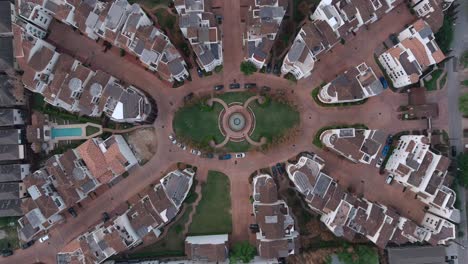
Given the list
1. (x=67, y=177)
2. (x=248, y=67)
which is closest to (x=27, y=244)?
(x=67, y=177)

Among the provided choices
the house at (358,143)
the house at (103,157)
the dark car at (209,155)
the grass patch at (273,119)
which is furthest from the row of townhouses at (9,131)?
the house at (358,143)

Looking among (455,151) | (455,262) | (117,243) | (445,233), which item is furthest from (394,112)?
(117,243)

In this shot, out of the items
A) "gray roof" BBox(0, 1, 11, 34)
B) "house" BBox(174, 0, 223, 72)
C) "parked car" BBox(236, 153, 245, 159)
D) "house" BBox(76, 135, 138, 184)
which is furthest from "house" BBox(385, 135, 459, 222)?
"gray roof" BBox(0, 1, 11, 34)

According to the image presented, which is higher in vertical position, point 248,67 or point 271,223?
point 248,67

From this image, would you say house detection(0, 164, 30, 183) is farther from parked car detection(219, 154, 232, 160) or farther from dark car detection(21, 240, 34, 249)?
parked car detection(219, 154, 232, 160)

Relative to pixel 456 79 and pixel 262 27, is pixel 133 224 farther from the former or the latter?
pixel 456 79

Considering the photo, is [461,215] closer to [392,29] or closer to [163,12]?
[392,29]

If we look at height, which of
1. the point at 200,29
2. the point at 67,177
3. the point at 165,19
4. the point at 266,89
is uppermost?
the point at 165,19

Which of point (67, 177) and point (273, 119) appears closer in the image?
point (67, 177)
